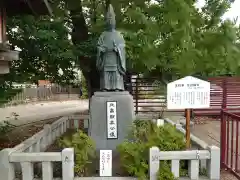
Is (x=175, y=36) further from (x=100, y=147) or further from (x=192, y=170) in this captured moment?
(x=192, y=170)

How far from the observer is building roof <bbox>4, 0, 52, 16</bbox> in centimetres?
586

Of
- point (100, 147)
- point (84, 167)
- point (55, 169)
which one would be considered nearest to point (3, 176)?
point (55, 169)

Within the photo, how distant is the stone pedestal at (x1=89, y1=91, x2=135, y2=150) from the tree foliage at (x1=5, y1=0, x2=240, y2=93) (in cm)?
228

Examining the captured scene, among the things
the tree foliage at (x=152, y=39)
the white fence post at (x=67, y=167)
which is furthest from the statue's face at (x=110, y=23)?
the white fence post at (x=67, y=167)

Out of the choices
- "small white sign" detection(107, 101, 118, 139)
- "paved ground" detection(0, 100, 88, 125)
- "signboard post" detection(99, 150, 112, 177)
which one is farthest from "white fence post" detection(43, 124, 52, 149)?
"paved ground" detection(0, 100, 88, 125)

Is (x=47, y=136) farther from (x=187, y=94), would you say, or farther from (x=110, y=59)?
(x=187, y=94)

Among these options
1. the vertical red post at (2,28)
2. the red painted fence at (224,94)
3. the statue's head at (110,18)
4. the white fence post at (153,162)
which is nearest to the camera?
the white fence post at (153,162)

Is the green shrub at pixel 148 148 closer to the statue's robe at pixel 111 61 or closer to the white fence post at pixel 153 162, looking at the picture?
the white fence post at pixel 153 162

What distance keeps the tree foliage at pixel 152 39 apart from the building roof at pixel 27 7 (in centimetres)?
94

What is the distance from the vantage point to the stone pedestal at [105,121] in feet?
19.1

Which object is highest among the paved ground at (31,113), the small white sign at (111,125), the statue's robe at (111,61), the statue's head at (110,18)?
the statue's head at (110,18)

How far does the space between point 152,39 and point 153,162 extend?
207 inches

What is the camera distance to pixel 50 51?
24.1 ft

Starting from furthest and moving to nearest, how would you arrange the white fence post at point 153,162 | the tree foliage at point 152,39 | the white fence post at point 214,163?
1. the tree foliage at point 152,39
2. the white fence post at point 214,163
3. the white fence post at point 153,162
